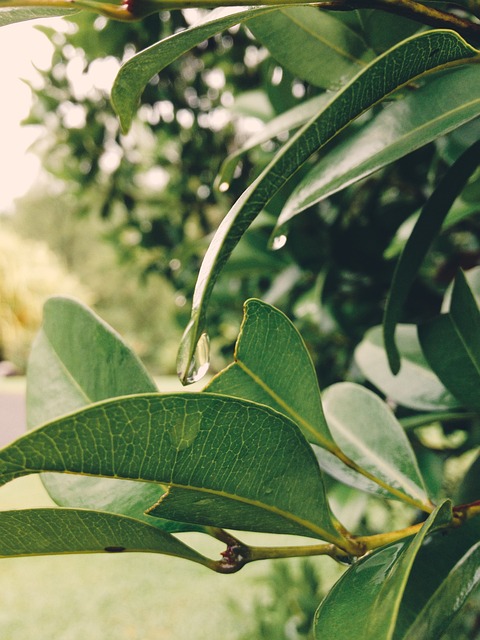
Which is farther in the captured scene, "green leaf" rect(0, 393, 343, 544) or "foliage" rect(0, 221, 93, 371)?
"foliage" rect(0, 221, 93, 371)

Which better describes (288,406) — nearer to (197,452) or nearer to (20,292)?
(197,452)

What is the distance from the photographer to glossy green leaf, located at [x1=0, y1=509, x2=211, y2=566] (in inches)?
12.6

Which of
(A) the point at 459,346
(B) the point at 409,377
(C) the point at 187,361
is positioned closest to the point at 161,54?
(C) the point at 187,361

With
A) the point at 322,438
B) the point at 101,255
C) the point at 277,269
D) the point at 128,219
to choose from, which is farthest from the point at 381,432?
the point at 101,255

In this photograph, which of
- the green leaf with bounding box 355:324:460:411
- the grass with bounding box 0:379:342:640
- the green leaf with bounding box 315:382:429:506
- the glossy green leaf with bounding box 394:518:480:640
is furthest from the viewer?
the grass with bounding box 0:379:342:640

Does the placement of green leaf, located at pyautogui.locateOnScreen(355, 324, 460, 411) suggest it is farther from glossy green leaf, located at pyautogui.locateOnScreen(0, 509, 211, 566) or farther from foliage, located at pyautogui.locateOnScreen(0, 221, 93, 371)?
foliage, located at pyautogui.locateOnScreen(0, 221, 93, 371)

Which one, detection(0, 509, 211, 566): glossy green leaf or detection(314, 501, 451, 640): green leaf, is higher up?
detection(0, 509, 211, 566): glossy green leaf

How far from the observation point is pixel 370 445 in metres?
0.55

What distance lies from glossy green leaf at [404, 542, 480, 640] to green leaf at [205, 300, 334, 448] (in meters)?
0.13

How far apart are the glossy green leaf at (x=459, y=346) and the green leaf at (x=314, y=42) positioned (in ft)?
0.68

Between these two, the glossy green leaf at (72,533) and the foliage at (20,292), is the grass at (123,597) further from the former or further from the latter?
the foliage at (20,292)

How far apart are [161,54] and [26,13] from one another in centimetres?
8

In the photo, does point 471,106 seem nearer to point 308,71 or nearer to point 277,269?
point 308,71

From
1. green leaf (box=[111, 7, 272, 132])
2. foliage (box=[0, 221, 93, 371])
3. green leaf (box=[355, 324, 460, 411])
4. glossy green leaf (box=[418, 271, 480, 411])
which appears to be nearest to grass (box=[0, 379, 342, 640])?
green leaf (box=[355, 324, 460, 411])
